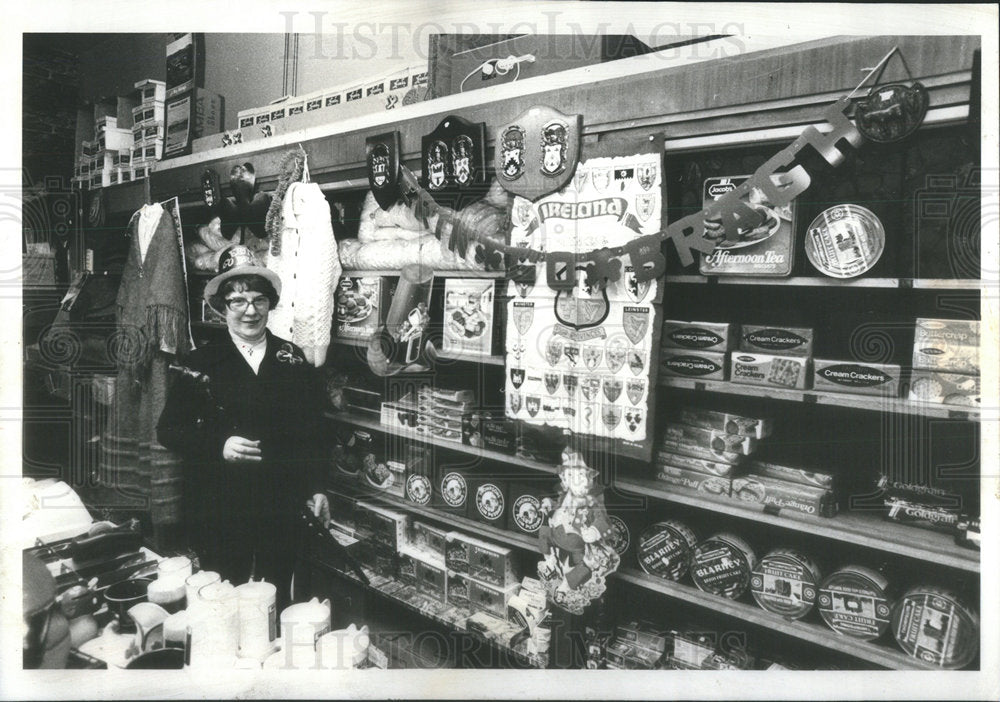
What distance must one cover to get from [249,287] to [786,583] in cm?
235

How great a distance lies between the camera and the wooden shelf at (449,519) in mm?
2387

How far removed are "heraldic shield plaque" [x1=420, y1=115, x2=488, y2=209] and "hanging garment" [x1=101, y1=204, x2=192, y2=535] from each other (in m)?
1.31

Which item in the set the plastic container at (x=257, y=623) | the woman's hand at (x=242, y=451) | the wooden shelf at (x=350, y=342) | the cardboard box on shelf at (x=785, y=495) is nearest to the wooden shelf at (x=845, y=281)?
the cardboard box on shelf at (x=785, y=495)

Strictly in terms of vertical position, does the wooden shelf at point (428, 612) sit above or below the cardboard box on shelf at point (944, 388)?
below

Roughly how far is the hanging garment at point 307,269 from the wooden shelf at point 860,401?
5.22ft

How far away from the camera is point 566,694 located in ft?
7.39

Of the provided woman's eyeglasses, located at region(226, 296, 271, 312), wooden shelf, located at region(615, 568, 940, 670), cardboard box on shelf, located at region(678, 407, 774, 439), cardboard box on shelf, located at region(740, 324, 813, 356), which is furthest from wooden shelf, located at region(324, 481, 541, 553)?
cardboard box on shelf, located at region(740, 324, 813, 356)

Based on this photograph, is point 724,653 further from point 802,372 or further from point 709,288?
point 709,288

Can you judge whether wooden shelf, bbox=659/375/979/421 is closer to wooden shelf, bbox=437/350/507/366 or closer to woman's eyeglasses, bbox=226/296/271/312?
wooden shelf, bbox=437/350/507/366

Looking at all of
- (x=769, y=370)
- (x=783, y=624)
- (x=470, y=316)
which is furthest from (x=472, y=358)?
(x=783, y=624)

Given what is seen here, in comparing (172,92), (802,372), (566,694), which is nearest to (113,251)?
(172,92)

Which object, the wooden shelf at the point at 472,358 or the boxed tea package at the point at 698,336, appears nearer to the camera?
the boxed tea package at the point at 698,336

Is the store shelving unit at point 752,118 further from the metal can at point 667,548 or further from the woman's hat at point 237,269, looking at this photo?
the woman's hat at point 237,269

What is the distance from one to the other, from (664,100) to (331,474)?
2.05 meters
